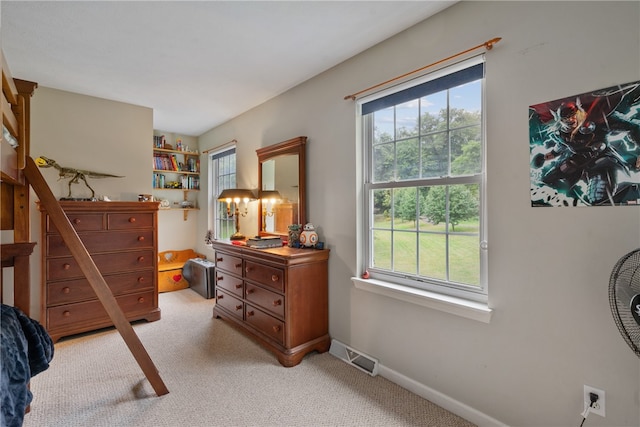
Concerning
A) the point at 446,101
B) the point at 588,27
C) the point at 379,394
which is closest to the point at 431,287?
the point at 379,394

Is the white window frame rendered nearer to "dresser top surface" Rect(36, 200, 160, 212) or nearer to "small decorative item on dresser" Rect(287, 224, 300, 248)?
"small decorative item on dresser" Rect(287, 224, 300, 248)

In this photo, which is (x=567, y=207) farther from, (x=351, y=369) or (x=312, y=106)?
(x=312, y=106)

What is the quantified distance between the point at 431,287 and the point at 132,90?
3.47 meters

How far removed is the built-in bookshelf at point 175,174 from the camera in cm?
477

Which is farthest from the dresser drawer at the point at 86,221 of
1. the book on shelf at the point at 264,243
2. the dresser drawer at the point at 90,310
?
the book on shelf at the point at 264,243

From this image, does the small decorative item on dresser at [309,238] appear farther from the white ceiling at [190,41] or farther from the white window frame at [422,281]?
the white ceiling at [190,41]

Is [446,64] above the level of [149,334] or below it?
above

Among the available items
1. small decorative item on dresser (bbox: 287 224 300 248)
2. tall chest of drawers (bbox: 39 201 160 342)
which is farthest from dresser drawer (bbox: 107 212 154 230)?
small decorative item on dresser (bbox: 287 224 300 248)

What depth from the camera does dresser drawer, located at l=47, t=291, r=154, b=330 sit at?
2.92 m

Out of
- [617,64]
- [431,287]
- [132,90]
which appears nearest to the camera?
[617,64]

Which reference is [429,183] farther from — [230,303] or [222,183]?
[222,183]

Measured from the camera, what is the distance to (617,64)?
1350 millimetres

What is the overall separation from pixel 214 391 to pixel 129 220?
211cm

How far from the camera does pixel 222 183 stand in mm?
4734
